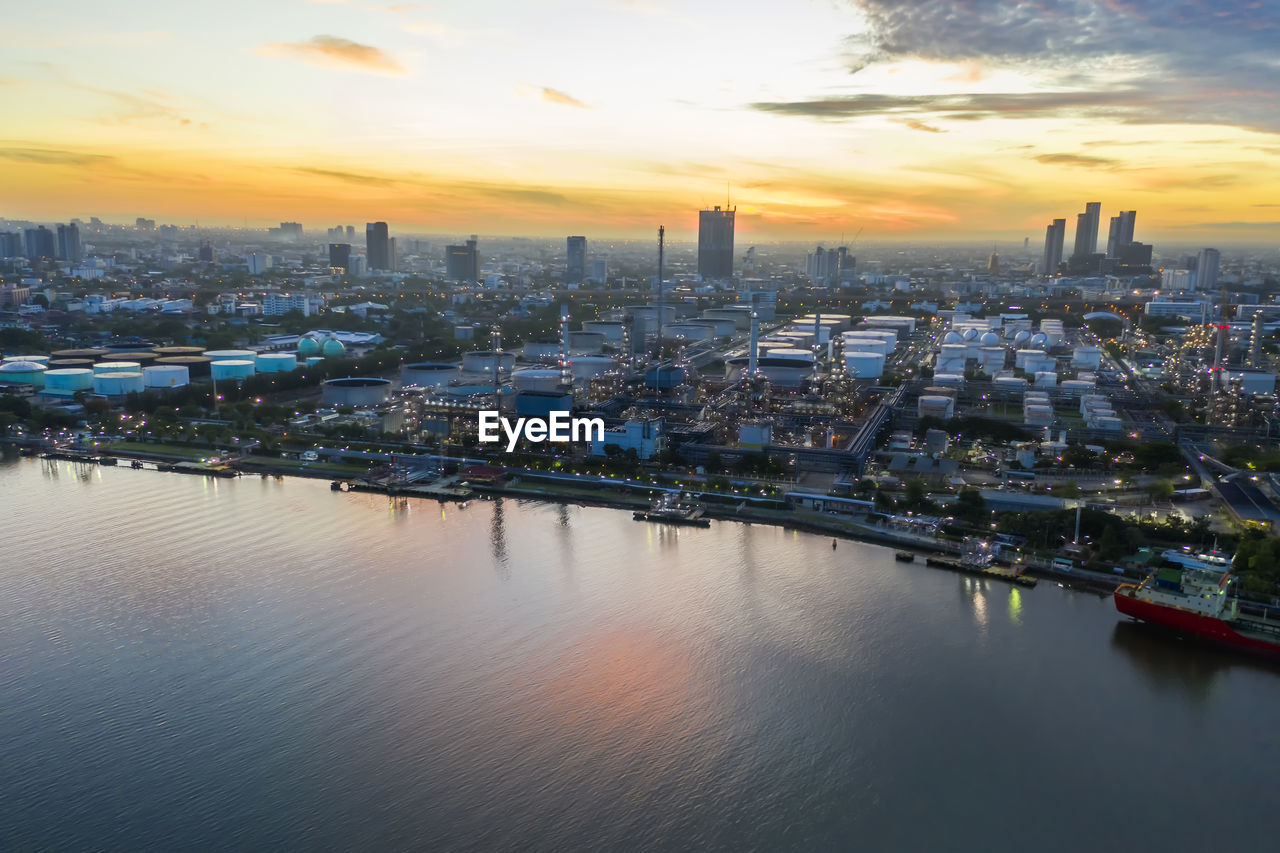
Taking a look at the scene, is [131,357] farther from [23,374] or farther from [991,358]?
[991,358]

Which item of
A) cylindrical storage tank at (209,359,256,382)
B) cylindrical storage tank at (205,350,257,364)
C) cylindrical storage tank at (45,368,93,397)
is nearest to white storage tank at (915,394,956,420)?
cylindrical storage tank at (209,359,256,382)

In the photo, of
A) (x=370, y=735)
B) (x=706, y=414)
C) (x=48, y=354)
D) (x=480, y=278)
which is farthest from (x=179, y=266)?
(x=370, y=735)

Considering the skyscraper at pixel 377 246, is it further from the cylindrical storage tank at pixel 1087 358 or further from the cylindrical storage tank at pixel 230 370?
the cylindrical storage tank at pixel 1087 358

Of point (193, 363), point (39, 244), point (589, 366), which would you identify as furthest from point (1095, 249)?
point (39, 244)

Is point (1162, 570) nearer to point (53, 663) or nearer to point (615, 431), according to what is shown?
point (615, 431)

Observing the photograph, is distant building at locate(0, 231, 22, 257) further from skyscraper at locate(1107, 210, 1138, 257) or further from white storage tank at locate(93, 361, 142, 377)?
skyscraper at locate(1107, 210, 1138, 257)

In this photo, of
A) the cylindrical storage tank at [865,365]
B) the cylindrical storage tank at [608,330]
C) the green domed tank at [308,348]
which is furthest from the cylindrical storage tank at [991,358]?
the green domed tank at [308,348]
